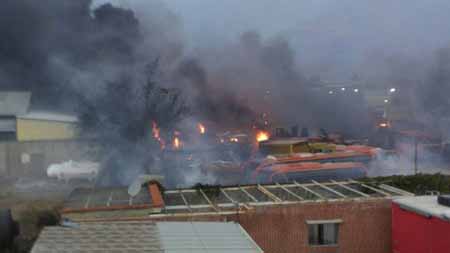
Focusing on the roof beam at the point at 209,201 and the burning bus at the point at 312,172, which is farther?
the burning bus at the point at 312,172

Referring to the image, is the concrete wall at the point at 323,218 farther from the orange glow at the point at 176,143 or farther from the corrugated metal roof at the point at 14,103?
the corrugated metal roof at the point at 14,103

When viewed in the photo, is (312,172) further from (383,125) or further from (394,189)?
(383,125)

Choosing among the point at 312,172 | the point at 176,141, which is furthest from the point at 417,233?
the point at 176,141

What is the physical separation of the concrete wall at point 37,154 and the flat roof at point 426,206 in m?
15.2

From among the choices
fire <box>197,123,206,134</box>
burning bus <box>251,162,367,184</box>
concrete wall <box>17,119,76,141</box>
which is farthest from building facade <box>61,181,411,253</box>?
fire <box>197,123,206,134</box>

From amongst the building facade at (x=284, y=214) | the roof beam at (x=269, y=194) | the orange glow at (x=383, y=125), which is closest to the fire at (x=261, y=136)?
the orange glow at (x=383, y=125)

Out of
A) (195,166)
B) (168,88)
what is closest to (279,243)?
(195,166)

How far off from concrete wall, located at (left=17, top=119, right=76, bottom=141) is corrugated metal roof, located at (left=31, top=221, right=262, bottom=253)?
16.2m

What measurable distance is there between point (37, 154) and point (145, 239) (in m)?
16.7

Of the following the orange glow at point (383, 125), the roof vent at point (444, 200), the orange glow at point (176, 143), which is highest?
the orange glow at point (383, 125)

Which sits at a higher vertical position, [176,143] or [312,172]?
[176,143]

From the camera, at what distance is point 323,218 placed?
8.98m

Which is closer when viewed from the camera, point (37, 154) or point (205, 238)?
point (205, 238)

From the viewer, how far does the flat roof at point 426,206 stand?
7443mm
